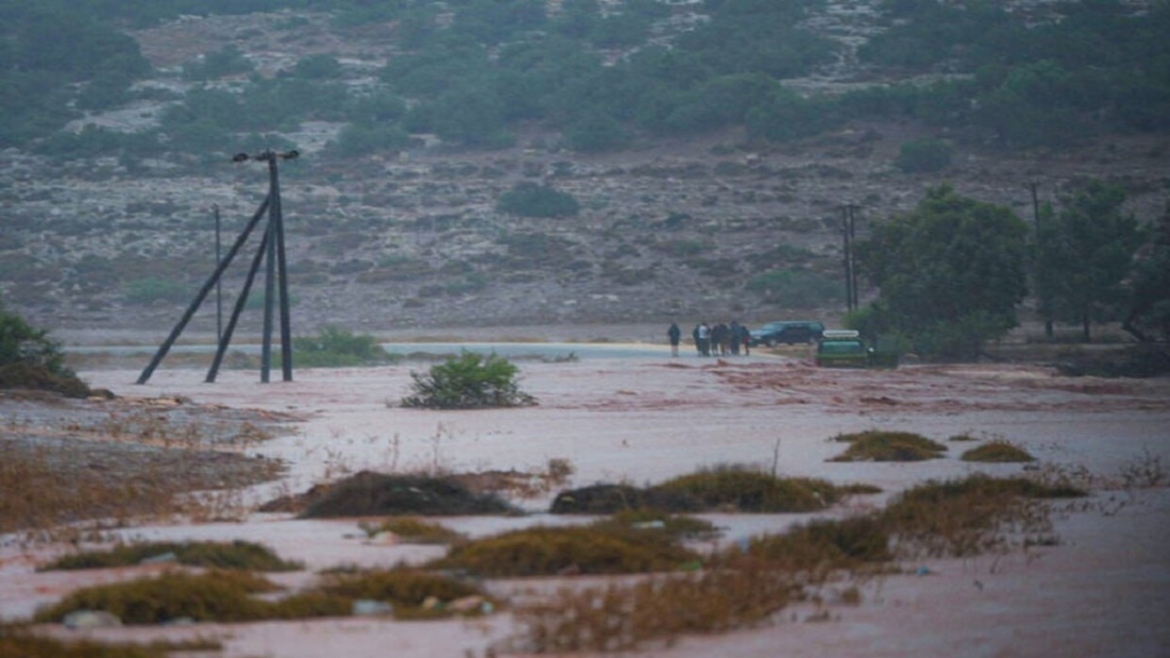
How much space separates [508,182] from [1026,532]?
3685 inches

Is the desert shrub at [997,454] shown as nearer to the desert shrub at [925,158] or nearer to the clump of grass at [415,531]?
the clump of grass at [415,531]

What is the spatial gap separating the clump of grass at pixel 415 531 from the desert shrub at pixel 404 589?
2.76 m

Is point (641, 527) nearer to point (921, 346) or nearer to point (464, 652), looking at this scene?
point (464, 652)

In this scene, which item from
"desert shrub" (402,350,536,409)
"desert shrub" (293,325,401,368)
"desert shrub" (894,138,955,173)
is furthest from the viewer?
"desert shrub" (894,138,955,173)

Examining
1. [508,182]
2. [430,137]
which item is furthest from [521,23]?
[508,182]

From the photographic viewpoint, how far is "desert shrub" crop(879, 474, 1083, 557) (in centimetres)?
1562

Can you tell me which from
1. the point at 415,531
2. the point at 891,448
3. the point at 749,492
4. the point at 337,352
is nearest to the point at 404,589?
the point at 415,531

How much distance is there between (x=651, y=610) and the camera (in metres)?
11.4

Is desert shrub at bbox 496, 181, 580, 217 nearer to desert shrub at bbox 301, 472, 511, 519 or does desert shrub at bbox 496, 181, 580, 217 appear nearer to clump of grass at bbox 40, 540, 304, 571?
desert shrub at bbox 301, 472, 511, 519

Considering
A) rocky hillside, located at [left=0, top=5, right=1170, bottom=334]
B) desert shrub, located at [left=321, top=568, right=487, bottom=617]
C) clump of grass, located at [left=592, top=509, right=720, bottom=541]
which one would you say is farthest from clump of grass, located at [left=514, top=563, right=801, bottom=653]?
rocky hillside, located at [left=0, top=5, right=1170, bottom=334]

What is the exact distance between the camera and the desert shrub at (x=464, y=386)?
3856 centimetres

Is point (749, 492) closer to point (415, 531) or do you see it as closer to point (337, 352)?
point (415, 531)

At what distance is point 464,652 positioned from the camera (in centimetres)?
1044

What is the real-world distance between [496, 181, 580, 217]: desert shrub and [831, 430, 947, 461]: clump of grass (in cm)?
7555
